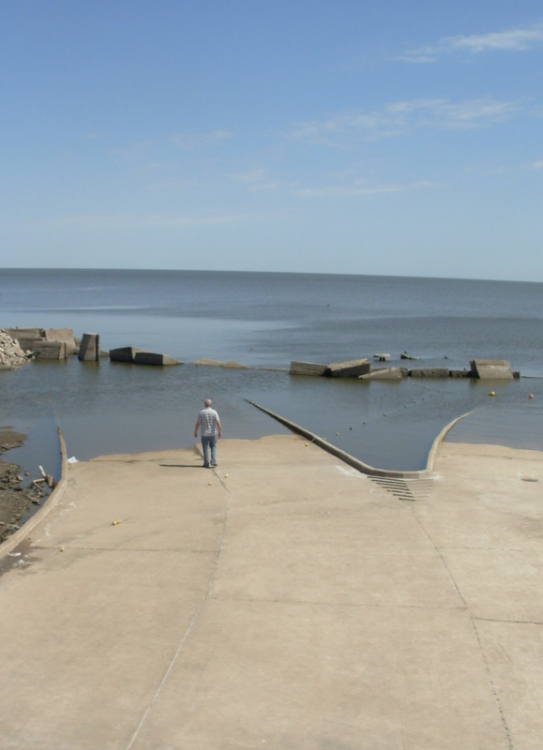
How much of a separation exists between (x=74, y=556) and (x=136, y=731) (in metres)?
4.43

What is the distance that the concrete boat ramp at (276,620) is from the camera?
6402 millimetres

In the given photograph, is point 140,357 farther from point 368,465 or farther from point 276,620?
point 276,620

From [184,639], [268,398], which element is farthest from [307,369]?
[184,639]

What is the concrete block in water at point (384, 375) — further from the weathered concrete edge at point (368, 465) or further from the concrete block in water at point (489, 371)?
the weathered concrete edge at point (368, 465)

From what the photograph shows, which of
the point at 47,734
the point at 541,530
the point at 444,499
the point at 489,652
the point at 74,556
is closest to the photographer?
the point at 47,734

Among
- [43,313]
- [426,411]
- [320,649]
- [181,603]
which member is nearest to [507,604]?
[320,649]

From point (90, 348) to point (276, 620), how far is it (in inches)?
1305

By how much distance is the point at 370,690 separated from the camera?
6.90 metres

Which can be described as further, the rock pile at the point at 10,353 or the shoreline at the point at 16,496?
the rock pile at the point at 10,353

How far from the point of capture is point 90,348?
39906 millimetres

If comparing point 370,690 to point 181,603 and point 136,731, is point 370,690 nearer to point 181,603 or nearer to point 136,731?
point 136,731

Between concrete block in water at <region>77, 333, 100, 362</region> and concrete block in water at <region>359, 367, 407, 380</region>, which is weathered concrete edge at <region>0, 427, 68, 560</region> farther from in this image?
concrete block in water at <region>77, 333, 100, 362</region>

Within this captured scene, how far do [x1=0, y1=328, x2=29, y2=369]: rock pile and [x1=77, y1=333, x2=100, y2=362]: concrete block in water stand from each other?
275cm

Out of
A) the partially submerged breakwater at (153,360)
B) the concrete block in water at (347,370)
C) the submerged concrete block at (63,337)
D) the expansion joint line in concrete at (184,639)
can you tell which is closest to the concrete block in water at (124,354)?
the partially submerged breakwater at (153,360)
